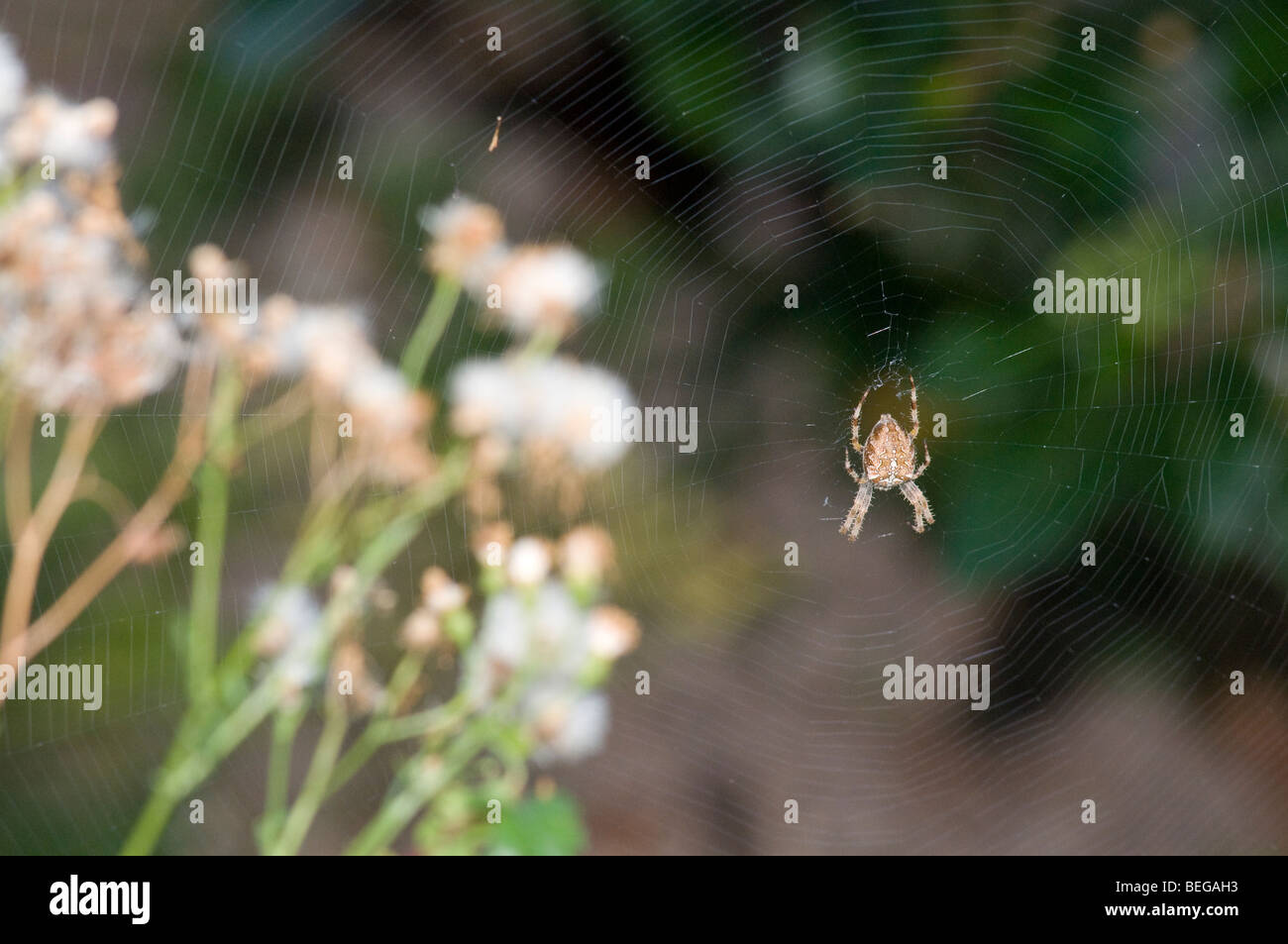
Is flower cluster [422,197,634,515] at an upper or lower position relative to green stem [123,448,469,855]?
upper

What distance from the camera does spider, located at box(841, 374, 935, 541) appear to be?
64.5 inches

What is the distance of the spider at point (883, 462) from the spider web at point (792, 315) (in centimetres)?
12

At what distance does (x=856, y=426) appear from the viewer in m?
1.69

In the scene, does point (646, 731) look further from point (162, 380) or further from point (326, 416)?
point (162, 380)

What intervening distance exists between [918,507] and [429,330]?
83 cm

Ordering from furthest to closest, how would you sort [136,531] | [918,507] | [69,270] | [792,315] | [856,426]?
[856,426] → [918,507] → [792,315] → [136,531] → [69,270]

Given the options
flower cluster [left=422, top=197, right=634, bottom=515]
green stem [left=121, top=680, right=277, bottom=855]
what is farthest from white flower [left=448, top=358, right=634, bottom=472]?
green stem [left=121, top=680, right=277, bottom=855]

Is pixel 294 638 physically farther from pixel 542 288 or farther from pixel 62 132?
pixel 62 132

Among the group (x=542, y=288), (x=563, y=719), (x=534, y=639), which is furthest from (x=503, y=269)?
(x=563, y=719)

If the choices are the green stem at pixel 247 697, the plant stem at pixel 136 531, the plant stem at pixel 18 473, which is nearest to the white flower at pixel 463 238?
the green stem at pixel 247 697

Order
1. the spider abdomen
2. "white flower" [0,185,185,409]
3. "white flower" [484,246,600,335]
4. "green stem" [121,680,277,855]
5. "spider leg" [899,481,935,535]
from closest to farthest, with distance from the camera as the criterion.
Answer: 1. "white flower" [0,185,185,409]
2. "green stem" [121,680,277,855]
3. "white flower" [484,246,600,335]
4. "spider leg" [899,481,935,535]
5. the spider abdomen

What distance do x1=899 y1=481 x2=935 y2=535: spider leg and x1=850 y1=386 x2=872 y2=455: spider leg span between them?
0.13m

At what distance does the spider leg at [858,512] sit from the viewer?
164 cm

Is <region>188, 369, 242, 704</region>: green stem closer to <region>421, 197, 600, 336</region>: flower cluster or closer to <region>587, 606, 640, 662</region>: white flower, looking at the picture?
<region>421, 197, 600, 336</region>: flower cluster
